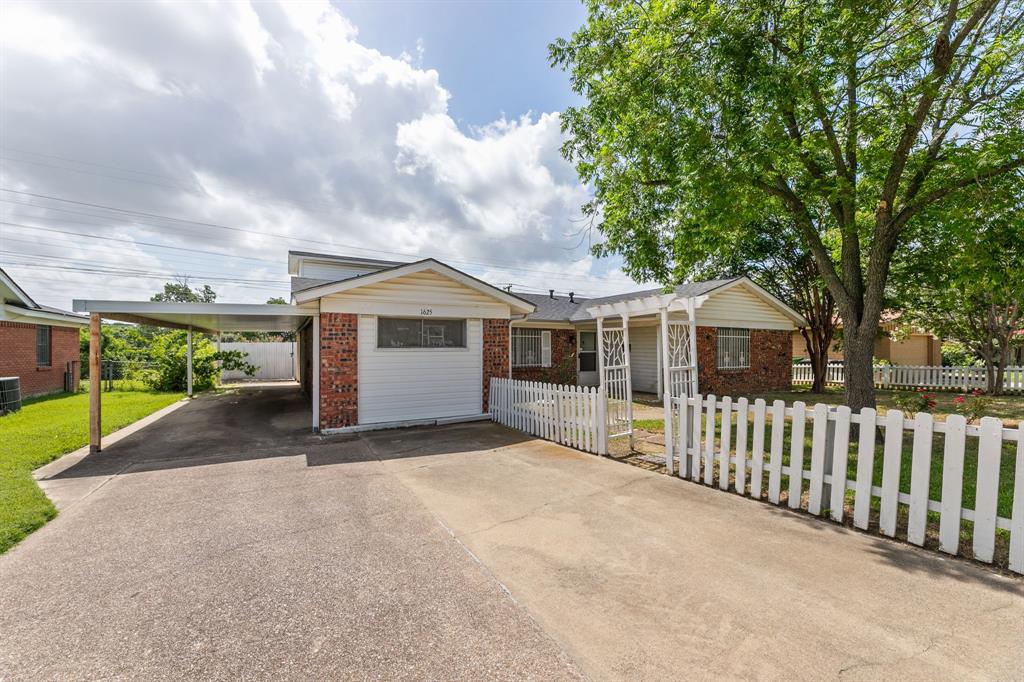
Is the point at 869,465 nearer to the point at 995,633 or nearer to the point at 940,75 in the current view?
the point at 995,633

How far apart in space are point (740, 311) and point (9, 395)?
69.1ft

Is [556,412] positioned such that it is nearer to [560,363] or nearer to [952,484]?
[952,484]

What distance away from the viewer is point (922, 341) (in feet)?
82.0

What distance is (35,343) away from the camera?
14.3 metres

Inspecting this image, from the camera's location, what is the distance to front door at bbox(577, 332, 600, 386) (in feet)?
54.7

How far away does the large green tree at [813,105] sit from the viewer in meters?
5.74

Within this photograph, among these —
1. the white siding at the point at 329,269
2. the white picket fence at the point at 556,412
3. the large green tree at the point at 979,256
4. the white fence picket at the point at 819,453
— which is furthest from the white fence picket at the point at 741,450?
the white siding at the point at 329,269

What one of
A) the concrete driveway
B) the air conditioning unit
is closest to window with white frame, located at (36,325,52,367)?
the air conditioning unit

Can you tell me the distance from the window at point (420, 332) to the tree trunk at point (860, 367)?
7.24 m

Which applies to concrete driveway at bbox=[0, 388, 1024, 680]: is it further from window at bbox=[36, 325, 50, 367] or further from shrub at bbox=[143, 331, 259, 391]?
window at bbox=[36, 325, 50, 367]

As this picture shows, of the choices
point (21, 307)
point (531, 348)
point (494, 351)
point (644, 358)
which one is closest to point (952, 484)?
point (494, 351)

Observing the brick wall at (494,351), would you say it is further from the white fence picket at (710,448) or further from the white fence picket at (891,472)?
the white fence picket at (891,472)

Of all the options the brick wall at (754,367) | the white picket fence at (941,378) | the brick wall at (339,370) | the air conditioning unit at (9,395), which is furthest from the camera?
the white picket fence at (941,378)

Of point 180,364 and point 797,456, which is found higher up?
point 797,456
